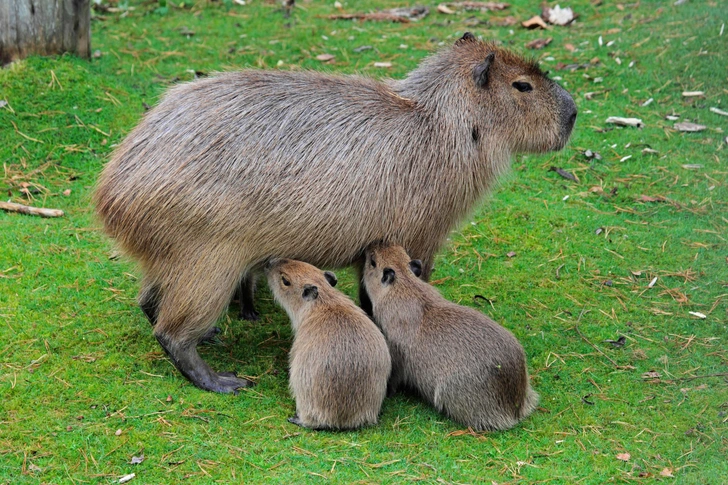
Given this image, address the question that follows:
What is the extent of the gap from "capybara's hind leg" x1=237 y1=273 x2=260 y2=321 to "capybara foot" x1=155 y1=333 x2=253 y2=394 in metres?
0.76

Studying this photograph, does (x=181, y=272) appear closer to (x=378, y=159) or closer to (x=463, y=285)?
(x=378, y=159)

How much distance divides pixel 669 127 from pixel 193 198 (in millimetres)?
4449

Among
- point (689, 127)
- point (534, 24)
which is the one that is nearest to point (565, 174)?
point (689, 127)

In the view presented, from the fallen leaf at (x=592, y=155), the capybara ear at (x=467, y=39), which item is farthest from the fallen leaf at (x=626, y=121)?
the capybara ear at (x=467, y=39)

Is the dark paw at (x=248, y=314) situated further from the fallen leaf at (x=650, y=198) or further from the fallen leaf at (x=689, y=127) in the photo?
the fallen leaf at (x=689, y=127)

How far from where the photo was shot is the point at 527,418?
13.8 feet

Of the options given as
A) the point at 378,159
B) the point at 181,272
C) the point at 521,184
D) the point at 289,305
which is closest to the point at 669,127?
the point at 521,184

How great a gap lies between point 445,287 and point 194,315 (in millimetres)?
1857

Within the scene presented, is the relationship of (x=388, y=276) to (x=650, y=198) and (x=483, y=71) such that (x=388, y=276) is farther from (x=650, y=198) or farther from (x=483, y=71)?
(x=650, y=198)

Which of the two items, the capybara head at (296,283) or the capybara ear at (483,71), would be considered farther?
the capybara ear at (483,71)

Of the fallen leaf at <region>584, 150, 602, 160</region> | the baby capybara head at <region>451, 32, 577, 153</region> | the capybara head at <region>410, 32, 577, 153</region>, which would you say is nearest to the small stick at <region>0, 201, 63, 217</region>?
the capybara head at <region>410, 32, 577, 153</region>

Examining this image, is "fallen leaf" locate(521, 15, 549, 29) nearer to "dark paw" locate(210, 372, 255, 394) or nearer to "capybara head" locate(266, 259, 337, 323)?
"capybara head" locate(266, 259, 337, 323)

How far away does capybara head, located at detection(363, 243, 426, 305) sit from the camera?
172 inches

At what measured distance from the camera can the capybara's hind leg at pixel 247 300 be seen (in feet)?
16.9
